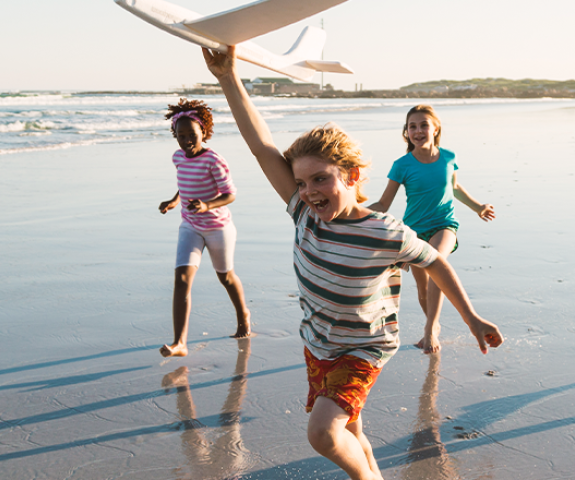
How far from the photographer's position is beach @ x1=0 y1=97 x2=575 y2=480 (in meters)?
2.96

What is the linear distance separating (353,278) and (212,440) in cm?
133

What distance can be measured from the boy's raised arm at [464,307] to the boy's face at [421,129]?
237 cm

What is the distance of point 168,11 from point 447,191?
2804 millimetres

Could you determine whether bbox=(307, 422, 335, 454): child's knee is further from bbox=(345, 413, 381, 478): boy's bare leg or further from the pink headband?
the pink headband

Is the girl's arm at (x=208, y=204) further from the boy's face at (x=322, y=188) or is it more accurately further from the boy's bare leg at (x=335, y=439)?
the boy's bare leg at (x=335, y=439)

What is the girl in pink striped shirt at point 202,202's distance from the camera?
440cm

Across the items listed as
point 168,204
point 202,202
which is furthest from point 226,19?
point 168,204

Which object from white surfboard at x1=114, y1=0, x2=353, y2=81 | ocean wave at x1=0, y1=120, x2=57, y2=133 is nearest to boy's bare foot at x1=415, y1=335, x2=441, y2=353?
white surfboard at x1=114, y1=0, x2=353, y2=81

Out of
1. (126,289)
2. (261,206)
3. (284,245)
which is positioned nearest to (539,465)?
(126,289)

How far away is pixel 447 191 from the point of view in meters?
4.62

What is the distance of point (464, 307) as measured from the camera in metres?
2.36

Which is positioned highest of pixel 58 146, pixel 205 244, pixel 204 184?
pixel 204 184

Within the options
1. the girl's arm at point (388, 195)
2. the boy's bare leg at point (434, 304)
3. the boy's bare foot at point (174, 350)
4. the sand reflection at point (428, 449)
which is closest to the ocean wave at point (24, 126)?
the boy's bare foot at point (174, 350)

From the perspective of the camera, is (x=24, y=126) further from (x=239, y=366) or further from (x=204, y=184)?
(x=239, y=366)
